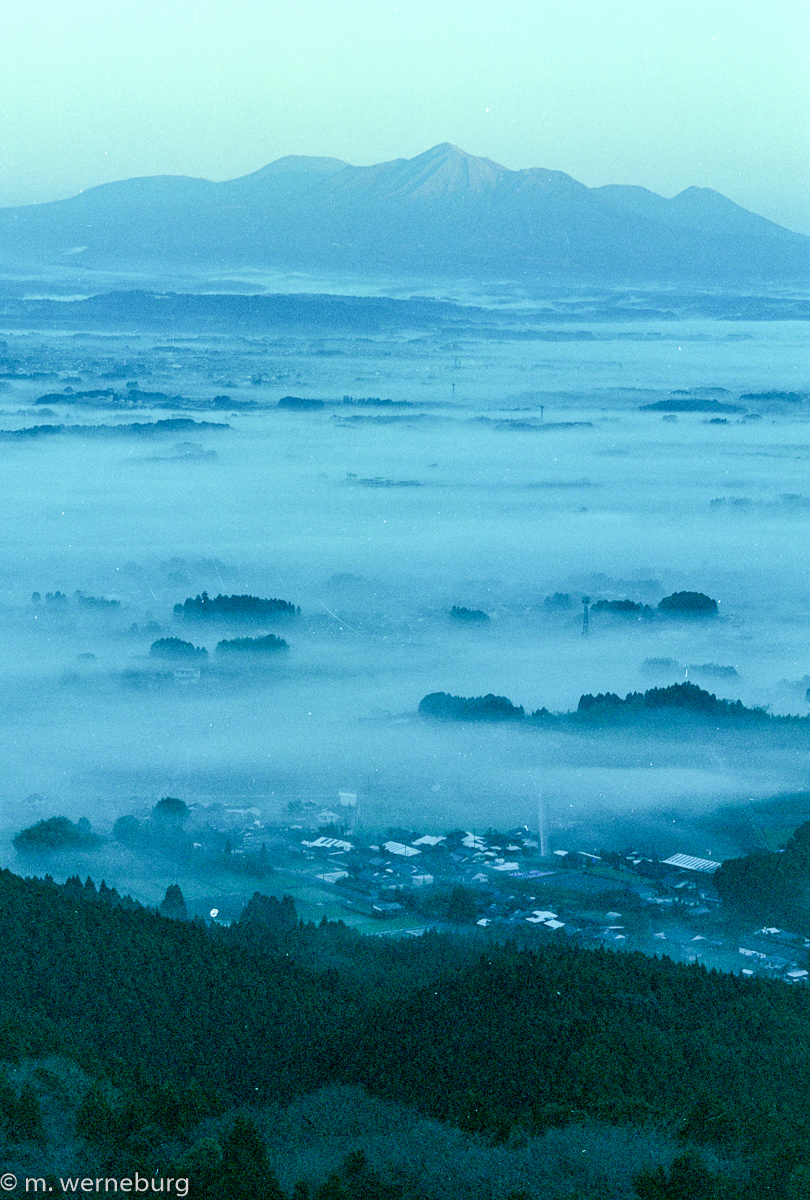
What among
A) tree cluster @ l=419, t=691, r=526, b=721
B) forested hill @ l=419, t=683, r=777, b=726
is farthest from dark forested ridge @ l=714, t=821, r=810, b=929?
tree cluster @ l=419, t=691, r=526, b=721

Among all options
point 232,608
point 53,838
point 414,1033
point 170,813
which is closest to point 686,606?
point 232,608

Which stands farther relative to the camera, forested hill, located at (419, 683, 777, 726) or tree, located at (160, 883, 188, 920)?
forested hill, located at (419, 683, 777, 726)

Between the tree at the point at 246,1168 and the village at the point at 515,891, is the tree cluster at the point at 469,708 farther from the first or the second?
the tree at the point at 246,1168

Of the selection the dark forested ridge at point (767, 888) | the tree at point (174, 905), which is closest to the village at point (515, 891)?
the dark forested ridge at point (767, 888)

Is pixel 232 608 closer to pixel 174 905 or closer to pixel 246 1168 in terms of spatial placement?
pixel 174 905

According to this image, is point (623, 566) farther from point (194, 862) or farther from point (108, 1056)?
point (108, 1056)

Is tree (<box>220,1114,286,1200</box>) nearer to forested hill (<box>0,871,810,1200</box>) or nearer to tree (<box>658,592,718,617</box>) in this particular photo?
forested hill (<box>0,871,810,1200</box>)

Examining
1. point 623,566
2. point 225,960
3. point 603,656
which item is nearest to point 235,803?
point 225,960
